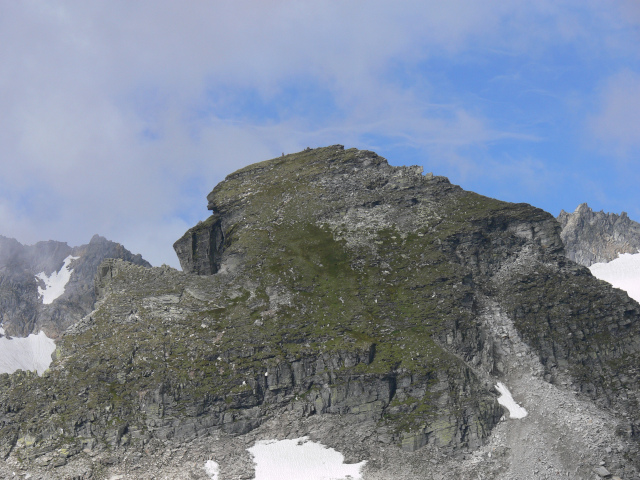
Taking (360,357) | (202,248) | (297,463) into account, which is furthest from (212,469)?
(202,248)

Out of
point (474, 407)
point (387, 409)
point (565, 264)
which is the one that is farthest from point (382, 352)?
point (565, 264)

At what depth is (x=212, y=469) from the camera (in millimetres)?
74125

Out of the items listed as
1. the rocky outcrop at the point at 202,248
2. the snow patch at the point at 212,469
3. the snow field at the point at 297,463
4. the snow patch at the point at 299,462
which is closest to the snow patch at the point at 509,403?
the snow field at the point at 297,463

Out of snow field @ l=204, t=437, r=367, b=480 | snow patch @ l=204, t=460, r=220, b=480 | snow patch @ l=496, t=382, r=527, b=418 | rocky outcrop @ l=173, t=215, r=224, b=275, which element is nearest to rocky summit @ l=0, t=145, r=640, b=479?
rocky outcrop @ l=173, t=215, r=224, b=275

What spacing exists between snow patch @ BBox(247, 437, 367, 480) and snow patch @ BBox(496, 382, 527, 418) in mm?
19518

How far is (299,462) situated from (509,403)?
27.3m

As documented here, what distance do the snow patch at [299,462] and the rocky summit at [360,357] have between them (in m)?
1.19

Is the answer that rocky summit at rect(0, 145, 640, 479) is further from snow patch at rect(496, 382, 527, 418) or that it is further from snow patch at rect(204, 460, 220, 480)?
snow patch at rect(204, 460, 220, 480)

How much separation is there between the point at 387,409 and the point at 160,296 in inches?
1542

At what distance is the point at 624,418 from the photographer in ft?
246

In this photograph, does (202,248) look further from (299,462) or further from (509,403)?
(509,403)

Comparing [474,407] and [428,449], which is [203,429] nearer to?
[428,449]

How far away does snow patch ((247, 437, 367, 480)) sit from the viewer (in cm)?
7294

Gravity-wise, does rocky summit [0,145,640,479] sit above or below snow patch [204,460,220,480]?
above
